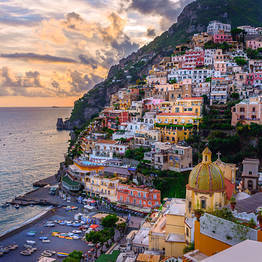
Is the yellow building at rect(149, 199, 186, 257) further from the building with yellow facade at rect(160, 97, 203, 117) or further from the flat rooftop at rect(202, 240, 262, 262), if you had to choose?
the building with yellow facade at rect(160, 97, 203, 117)

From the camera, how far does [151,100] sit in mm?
83500

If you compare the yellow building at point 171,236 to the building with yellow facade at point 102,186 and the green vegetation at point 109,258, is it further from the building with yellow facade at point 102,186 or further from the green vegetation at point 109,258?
the building with yellow facade at point 102,186

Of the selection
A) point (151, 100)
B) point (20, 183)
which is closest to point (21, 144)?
point (20, 183)

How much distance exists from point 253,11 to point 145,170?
13578cm

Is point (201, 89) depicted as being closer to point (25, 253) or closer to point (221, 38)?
point (221, 38)

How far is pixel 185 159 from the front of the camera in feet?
185

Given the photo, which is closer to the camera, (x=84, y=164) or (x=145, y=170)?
(x=145, y=170)

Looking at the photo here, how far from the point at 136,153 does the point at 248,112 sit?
23.7 m

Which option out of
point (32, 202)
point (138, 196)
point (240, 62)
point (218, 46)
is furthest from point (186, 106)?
point (218, 46)

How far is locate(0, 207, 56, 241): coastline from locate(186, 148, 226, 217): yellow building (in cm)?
3119

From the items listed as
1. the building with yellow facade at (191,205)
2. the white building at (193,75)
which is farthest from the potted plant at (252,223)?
the white building at (193,75)

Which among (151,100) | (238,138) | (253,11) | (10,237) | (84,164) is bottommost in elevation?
(10,237)

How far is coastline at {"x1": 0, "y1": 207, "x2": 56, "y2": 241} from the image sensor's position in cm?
4650

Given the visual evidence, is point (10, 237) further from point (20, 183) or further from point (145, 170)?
point (20, 183)
